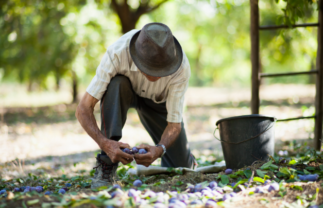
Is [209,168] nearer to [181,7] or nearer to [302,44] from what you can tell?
[302,44]

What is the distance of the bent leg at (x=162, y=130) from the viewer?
3.07m

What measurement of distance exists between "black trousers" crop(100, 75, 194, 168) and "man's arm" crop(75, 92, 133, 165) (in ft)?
0.39

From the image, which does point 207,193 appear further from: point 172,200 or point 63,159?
point 63,159

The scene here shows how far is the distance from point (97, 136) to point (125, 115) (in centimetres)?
42

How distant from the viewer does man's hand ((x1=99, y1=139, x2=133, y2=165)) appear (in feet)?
7.65

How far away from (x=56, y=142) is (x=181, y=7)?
43.4 ft

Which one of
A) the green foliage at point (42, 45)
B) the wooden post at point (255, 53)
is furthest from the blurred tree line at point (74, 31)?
the wooden post at point (255, 53)

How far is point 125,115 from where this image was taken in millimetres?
2777

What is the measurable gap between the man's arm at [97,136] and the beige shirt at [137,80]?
0.35 feet

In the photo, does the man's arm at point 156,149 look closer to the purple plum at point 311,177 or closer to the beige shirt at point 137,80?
the beige shirt at point 137,80

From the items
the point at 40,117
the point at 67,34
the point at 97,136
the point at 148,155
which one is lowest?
the point at 40,117

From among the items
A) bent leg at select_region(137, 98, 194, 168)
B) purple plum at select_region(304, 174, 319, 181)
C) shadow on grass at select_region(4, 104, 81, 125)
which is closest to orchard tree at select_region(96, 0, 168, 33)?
shadow on grass at select_region(4, 104, 81, 125)

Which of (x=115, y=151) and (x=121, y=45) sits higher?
(x=121, y=45)

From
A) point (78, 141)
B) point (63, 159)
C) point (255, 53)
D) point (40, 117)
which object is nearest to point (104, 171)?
point (63, 159)
